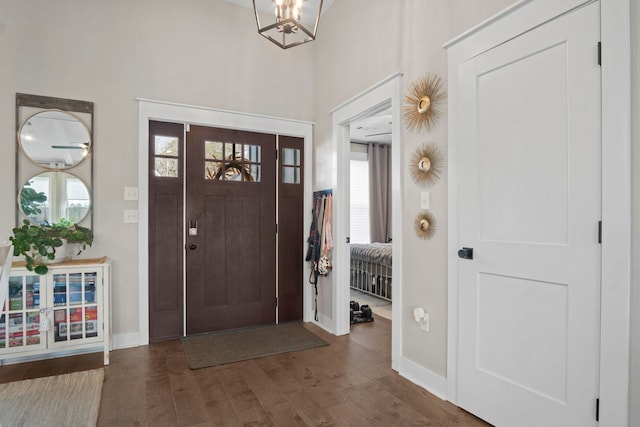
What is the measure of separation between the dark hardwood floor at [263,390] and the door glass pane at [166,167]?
160 centimetres

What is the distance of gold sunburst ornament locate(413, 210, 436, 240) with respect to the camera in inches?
95.0

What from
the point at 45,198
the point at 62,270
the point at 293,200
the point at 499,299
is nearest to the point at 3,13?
the point at 45,198

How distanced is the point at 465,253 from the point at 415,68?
1.37 meters

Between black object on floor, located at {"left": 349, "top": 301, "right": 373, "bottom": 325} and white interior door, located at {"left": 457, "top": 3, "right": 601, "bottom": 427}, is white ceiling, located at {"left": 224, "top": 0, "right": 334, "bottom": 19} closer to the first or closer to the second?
white interior door, located at {"left": 457, "top": 3, "right": 601, "bottom": 427}

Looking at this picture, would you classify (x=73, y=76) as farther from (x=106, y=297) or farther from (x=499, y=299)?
(x=499, y=299)

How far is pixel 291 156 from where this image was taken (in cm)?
400

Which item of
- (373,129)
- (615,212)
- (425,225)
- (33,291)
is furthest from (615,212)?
(373,129)

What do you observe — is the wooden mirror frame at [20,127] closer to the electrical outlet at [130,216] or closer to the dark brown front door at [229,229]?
the electrical outlet at [130,216]

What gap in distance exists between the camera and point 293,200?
3.98 m

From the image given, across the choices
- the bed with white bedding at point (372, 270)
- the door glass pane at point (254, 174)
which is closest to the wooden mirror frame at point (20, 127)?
the door glass pane at point (254, 174)

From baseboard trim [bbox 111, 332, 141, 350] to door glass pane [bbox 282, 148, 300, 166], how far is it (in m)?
2.24

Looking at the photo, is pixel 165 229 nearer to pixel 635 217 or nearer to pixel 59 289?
pixel 59 289

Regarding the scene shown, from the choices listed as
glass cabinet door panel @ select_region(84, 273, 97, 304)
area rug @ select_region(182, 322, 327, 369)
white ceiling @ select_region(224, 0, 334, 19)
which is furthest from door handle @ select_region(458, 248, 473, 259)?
white ceiling @ select_region(224, 0, 334, 19)

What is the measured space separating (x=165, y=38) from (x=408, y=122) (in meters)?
2.48
